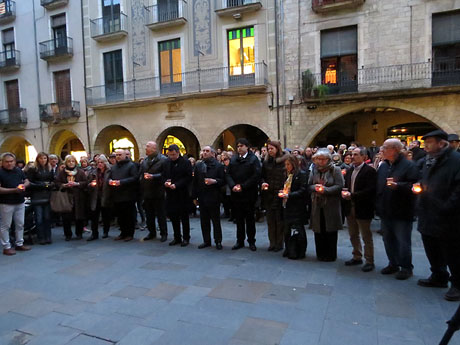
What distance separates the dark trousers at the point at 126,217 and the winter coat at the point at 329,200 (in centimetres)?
398

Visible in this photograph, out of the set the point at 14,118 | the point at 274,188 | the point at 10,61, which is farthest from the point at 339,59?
the point at 10,61

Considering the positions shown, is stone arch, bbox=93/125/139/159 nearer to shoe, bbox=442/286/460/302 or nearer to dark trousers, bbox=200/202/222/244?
dark trousers, bbox=200/202/222/244

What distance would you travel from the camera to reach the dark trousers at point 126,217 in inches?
280

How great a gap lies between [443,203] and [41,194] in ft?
24.1

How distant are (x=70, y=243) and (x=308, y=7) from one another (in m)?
12.8

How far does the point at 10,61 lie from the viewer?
2052 centimetres

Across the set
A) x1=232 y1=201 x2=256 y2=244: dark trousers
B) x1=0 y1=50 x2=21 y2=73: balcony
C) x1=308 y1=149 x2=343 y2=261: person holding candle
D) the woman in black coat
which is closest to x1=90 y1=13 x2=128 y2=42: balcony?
x1=0 y1=50 x2=21 y2=73: balcony

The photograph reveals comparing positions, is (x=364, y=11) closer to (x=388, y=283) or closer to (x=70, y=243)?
(x=388, y=283)

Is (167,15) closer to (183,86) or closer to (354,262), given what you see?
(183,86)

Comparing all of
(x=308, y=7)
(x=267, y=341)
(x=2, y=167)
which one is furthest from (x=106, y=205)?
(x=308, y=7)

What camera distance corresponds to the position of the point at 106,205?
720 centimetres

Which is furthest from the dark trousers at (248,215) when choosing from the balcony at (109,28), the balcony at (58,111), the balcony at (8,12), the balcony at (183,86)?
the balcony at (8,12)

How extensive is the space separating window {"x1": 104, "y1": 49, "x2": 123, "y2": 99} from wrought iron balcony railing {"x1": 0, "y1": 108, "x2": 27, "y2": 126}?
6.57m

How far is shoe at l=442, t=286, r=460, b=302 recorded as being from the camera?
3.76 metres
